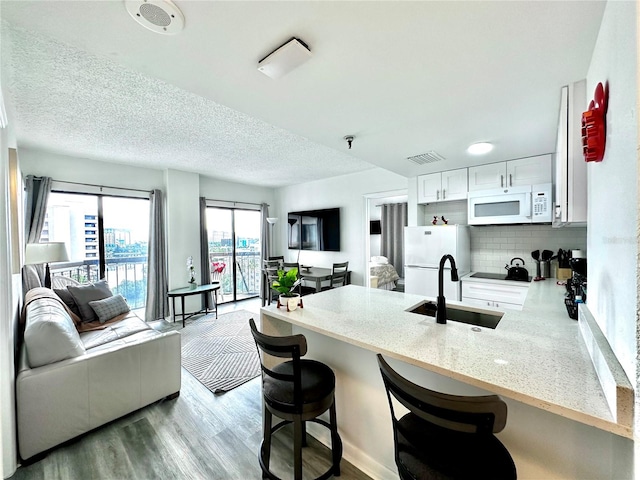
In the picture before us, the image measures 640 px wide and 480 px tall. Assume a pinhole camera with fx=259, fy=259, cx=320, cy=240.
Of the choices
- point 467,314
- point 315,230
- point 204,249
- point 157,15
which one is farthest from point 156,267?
point 467,314

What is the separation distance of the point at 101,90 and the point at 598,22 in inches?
125

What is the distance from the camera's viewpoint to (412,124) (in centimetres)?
208

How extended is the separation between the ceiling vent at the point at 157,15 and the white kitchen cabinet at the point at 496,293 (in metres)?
3.22

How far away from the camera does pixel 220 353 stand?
10.7 ft

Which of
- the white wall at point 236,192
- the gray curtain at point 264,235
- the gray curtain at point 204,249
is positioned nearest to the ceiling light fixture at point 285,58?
the gray curtain at point 204,249

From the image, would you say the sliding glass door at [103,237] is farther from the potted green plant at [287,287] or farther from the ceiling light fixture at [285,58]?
the ceiling light fixture at [285,58]

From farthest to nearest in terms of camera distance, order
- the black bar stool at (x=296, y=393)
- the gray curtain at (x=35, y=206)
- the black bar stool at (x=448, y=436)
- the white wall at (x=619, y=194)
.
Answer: the gray curtain at (x=35, y=206) < the black bar stool at (x=296, y=393) < the black bar stool at (x=448, y=436) < the white wall at (x=619, y=194)

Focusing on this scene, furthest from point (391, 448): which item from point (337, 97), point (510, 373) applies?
point (337, 97)

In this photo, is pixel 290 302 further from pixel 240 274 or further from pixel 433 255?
pixel 240 274

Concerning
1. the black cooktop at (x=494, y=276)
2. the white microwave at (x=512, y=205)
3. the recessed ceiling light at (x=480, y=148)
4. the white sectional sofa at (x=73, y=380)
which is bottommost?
the white sectional sofa at (x=73, y=380)

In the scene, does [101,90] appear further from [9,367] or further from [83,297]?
[83,297]

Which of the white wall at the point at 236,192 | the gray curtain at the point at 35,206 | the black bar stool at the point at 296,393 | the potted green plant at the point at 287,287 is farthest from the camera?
the white wall at the point at 236,192

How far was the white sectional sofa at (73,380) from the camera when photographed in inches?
66.9

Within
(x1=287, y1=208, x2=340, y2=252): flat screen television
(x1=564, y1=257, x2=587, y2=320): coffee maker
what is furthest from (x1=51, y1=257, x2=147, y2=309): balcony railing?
(x1=564, y1=257, x2=587, y2=320): coffee maker
